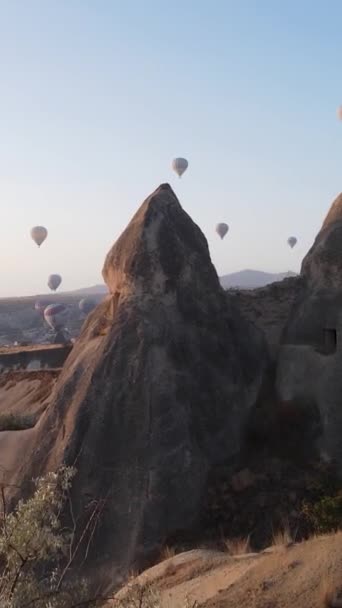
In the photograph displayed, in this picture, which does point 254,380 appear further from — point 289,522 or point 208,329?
point 289,522

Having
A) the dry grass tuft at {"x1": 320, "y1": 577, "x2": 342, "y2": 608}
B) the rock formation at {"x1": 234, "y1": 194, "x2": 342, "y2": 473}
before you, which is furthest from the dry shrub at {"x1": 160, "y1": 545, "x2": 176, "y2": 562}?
the dry grass tuft at {"x1": 320, "y1": 577, "x2": 342, "y2": 608}

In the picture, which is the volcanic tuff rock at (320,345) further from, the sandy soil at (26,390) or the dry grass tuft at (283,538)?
the sandy soil at (26,390)

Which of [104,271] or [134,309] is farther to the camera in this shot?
[104,271]

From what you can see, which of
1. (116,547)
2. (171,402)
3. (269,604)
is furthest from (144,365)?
(269,604)

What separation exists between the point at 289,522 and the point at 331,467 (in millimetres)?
1449

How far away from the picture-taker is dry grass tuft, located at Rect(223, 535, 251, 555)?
977 cm

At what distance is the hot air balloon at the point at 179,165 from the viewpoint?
165ft

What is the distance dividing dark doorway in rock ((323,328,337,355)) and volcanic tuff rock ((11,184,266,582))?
3.57ft

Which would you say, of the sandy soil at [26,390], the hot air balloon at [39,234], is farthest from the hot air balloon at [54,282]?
the sandy soil at [26,390]

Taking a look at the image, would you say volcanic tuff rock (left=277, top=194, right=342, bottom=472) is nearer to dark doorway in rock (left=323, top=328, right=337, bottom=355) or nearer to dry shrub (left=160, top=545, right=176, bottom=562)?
dark doorway in rock (left=323, top=328, right=337, bottom=355)

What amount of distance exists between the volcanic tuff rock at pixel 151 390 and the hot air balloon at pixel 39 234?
160 ft

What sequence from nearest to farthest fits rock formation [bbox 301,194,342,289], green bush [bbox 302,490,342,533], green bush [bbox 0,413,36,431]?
green bush [bbox 302,490,342,533] → rock formation [bbox 301,194,342,289] → green bush [bbox 0,413,36,431]

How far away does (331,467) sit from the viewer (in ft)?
39.3

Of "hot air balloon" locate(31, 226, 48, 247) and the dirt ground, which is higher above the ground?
"hot air balloon" locate(31, 226, 48, 247)
